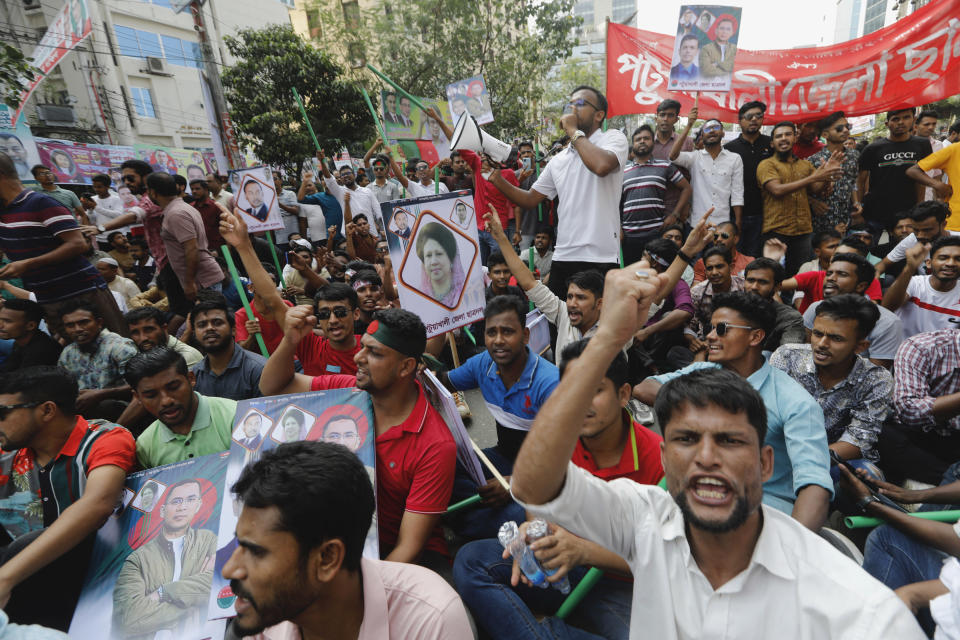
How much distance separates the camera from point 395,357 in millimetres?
2451

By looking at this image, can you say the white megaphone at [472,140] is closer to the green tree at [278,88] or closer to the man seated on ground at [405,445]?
the man seated on ground at [405,445]

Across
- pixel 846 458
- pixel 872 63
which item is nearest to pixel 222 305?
pixel 846 458

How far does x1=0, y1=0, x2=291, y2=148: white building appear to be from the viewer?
64.6 ft

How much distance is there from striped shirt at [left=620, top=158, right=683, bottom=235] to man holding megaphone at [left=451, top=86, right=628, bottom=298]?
1.79m

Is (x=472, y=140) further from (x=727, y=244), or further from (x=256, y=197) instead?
(x=256, y=197)

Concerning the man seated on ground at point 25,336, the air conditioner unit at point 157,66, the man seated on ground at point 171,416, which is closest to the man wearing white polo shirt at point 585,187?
the man seated on ground at point 171,416

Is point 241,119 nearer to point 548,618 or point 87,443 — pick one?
point 87,443

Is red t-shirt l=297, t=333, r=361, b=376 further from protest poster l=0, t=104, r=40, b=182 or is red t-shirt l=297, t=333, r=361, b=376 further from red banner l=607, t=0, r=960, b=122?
protest poster l=0, t=104, r=40, b=182

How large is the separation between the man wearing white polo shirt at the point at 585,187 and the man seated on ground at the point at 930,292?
7.28 ft

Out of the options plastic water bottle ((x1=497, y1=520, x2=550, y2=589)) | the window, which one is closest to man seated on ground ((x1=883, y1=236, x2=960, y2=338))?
plastic water bottle ((x1=497, y1=520, x2=550, y2=589))

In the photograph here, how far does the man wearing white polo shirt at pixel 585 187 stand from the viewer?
3.60 m

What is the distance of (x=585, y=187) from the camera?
3836mm

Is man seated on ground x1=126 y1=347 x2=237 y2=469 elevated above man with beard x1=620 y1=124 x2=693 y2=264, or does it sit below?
below

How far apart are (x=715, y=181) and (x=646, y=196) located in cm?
89
